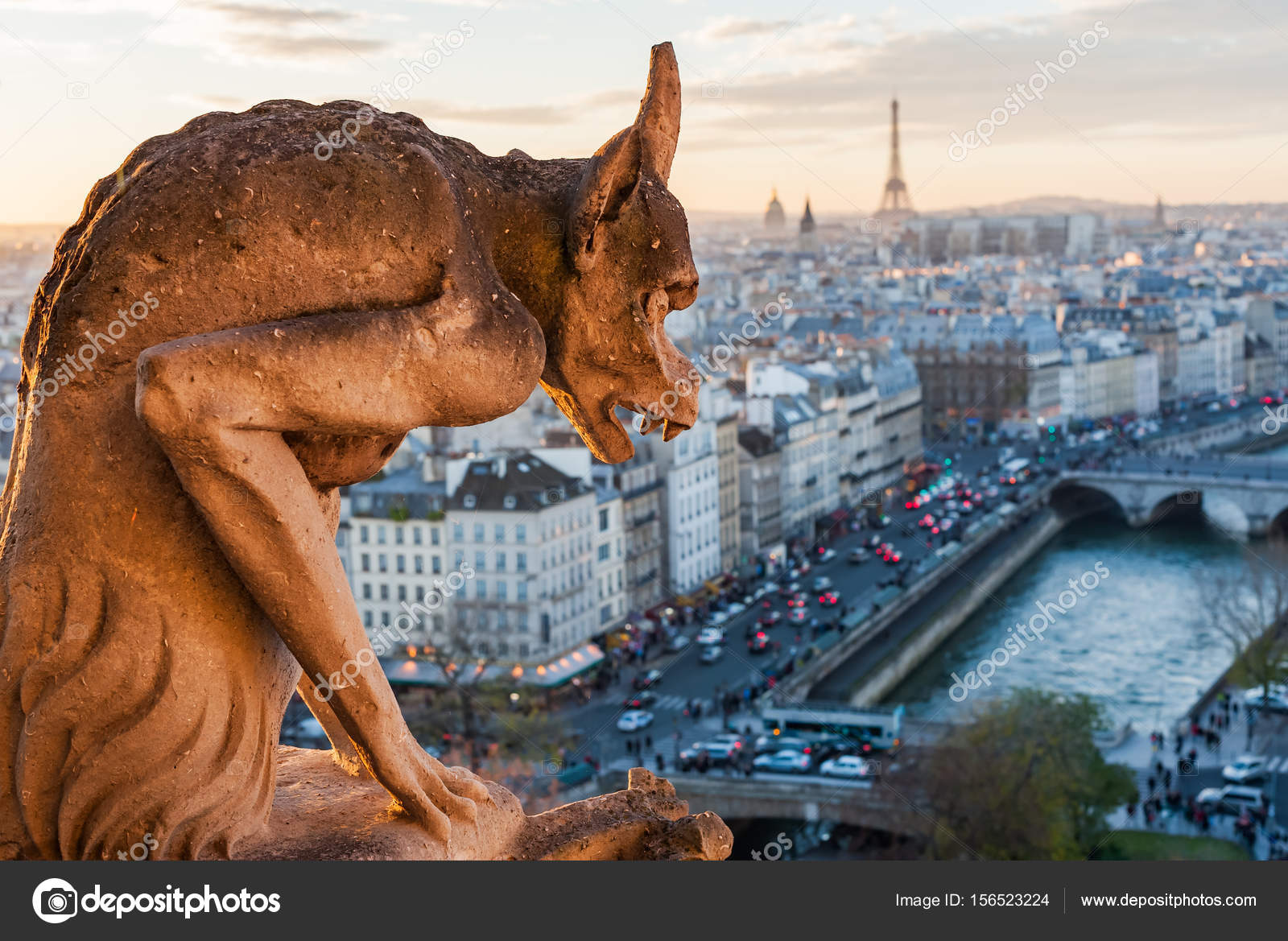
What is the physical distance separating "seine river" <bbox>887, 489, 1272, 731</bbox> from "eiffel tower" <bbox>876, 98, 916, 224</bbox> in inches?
1547

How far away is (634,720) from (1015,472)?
20.6 m

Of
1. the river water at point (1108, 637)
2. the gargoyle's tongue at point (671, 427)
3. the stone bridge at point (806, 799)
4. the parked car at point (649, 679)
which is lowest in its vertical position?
the river water at point (1108, 637)

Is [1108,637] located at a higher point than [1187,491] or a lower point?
lower

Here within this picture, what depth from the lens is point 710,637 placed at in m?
23.3

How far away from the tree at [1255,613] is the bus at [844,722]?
427 centimetres

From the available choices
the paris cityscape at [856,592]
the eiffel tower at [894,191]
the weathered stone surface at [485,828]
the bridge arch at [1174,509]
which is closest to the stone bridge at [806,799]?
the paris cityscape at [856,592]

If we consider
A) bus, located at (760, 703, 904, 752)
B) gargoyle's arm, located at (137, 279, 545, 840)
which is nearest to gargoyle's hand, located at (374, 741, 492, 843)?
gargoyle's arm, located at (137, 279, 545, 840)

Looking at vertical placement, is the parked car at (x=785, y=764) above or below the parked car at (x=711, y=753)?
below

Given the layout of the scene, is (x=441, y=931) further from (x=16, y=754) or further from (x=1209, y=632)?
(x=1209, y=632)

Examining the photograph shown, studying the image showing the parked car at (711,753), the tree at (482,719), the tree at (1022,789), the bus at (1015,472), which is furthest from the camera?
the bus at (1015,472)

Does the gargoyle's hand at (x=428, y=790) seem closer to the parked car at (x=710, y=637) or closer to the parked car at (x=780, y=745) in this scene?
the parked car at (x=780, y=745)

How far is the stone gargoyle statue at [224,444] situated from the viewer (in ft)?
5.86

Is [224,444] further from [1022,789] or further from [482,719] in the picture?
[482,719]

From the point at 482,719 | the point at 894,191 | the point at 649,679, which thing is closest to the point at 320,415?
the point at 482,719
